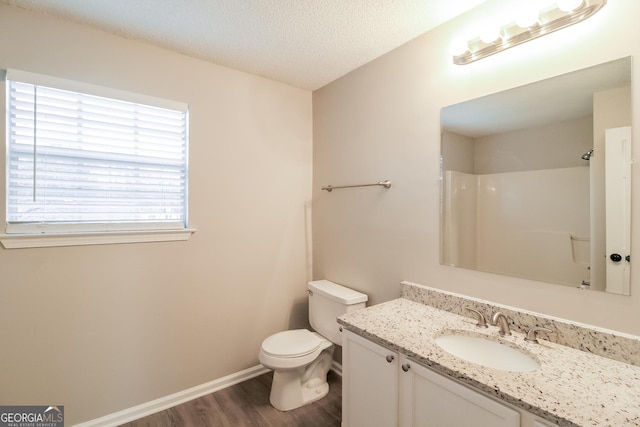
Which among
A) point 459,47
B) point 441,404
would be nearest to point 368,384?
point 441,404

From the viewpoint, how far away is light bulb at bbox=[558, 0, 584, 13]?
1.12 m

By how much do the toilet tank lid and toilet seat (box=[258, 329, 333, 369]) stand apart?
1.07 ft

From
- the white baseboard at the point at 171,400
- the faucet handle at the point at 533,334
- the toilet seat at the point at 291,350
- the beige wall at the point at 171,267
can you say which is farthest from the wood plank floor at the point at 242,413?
the faucet handle at the point at 533,334

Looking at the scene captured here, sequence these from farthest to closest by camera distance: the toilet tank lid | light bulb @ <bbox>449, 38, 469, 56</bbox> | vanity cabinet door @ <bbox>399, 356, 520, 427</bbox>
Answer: the toilet tank lid, light bulb @ <bbox>449, 38, 469, 56</bbox>, vanity cabinet door @ <bbox>399, 356, 520, 427</bbox>

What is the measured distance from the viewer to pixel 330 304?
211 cm

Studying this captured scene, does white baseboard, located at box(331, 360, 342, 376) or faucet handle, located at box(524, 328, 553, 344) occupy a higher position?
faucet handle, located at box(524, 328, 553, 344)

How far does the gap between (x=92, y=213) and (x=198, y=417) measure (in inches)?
57.0

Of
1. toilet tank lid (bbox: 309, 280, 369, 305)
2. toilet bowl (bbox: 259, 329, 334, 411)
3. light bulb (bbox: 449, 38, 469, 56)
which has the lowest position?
toilet bowl (bbox: 259, 329, 334, 411)

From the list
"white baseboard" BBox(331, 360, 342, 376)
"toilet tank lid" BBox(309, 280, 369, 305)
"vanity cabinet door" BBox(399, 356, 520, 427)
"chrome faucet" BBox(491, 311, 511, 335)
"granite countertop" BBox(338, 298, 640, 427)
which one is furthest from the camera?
"white baseboard" BBox(331, 360, 342, 376)

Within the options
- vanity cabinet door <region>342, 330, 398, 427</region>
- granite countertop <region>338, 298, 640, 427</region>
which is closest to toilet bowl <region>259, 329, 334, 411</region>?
vanity cabinet door <region>342, 330, 398, 427</region>

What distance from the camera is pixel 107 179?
5.82 ft

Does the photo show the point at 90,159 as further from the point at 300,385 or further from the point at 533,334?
the point at 533,334

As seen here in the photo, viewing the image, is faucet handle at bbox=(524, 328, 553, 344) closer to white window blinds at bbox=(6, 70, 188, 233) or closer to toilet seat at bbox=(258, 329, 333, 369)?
toilet seat at bbox=(258, 329, 333, 369)

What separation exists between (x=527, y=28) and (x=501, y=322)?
4.25ft
